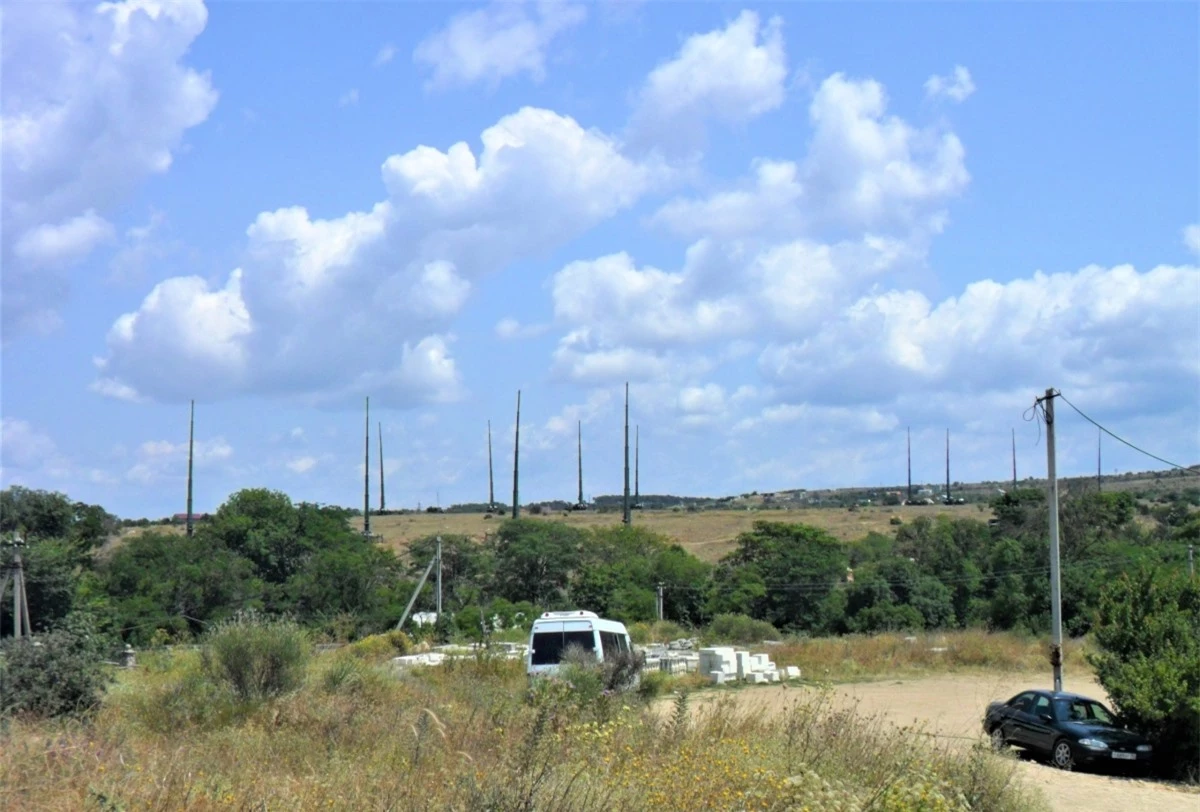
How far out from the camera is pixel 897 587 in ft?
189

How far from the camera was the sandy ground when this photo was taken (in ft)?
56.7

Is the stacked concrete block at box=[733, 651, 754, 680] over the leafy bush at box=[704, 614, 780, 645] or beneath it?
over

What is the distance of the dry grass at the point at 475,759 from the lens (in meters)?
7.77

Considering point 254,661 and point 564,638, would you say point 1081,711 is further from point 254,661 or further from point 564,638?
point 254,661

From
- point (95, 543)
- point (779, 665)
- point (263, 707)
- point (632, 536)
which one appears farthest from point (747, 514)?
point (263, 707)

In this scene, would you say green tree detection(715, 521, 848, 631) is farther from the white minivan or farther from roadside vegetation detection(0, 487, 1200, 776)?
the white minivan

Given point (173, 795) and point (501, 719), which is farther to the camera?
point (501, 719)

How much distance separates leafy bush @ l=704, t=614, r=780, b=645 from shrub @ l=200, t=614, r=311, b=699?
37597 mm

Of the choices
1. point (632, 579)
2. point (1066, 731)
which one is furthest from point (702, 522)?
point (1066, 731)

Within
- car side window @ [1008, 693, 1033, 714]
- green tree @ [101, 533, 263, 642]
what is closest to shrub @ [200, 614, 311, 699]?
car side window @ [1008, 693, 1033, 714]

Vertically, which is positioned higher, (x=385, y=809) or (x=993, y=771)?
(x=385, y=809)

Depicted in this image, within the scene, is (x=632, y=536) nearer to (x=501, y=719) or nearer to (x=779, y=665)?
(x=779, y=665)

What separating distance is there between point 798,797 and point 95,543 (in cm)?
6394

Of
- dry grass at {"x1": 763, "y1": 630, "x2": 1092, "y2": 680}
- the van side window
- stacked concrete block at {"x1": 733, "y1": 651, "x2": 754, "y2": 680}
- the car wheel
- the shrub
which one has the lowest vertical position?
dry grass at {"x1": 763, "y1": 630, "x2": 1092, "y2": 680}
